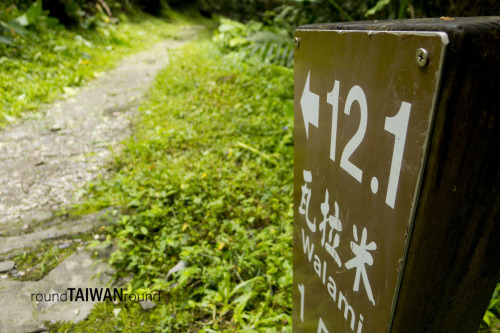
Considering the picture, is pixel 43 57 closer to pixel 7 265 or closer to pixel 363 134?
pixel 7 265

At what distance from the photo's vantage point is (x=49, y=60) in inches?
215

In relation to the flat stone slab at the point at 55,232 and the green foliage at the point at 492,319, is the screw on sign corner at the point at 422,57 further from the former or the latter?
the flat stone slab at the point at 55,232

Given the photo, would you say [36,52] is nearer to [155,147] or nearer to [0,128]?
[0,128]

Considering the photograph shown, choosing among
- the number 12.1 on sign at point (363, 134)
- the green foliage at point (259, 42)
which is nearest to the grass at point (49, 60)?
the green foliage at point (259, 42)

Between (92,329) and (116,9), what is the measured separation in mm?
10909

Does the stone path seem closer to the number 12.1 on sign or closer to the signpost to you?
the signpost

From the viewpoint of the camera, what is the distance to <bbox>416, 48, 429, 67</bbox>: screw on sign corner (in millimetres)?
514

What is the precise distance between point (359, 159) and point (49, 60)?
6275mm

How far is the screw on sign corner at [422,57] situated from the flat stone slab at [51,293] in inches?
81.0

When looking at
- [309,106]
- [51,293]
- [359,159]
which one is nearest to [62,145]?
[51,293]

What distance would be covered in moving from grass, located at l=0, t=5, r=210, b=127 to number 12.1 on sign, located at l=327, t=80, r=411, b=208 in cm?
442

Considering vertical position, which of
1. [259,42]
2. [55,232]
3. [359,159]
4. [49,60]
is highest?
[259,42]

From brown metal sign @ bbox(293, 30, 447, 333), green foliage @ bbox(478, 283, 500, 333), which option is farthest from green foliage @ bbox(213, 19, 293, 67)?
green foliage @ bbox(478, 283, 500, 333)

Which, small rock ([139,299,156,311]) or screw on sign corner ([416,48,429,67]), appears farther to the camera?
small rock ([139,299,156,311])
